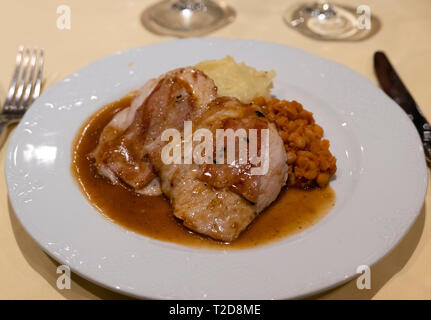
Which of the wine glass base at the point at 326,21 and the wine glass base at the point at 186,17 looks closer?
the wine glass base at the point at 326,21

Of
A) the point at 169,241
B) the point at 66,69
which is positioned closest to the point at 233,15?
the point at 66,69

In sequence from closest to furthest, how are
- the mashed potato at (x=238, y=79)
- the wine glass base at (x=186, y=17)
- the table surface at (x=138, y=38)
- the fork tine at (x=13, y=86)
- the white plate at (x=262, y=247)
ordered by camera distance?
the white plate at (x=262, y=247) < the table surface at (x=138, y=38) < the mashed potato at (x=238, y=79) < the fork tine at (x=13, y=86) < the wine glass base at (x=186, y=17)

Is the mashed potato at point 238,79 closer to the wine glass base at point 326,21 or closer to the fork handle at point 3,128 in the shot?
the wine glass base at point 326,21

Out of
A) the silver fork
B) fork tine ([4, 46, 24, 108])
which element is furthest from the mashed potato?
fork tine ([4, 46, 24, 108])

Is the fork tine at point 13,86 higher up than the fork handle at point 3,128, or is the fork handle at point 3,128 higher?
the fork tine at point 13,86

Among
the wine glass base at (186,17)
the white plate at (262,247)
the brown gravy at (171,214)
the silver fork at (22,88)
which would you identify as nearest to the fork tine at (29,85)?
the silver fork at (22,88)

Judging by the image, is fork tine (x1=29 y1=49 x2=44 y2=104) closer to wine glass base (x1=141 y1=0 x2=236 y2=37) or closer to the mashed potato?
wine glass base (x1=141 y1=0 x2=236 y2=37)

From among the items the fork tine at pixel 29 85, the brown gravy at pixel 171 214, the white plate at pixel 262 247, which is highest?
the fork tine at pixel 29 85
